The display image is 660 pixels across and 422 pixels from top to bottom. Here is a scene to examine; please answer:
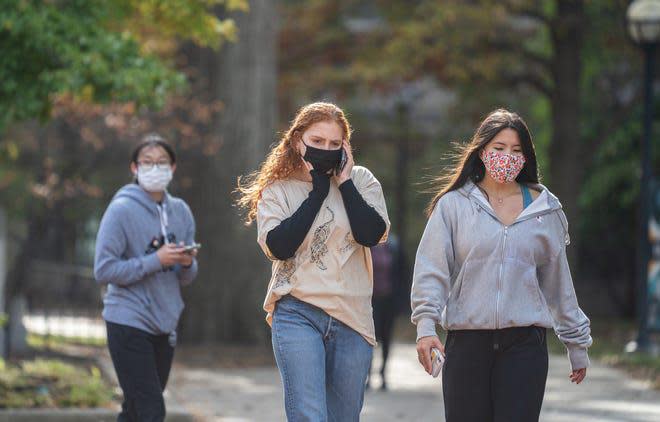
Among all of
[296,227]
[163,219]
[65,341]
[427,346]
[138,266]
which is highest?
[296,227]

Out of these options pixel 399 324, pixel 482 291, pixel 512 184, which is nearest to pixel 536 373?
pixel 482 291

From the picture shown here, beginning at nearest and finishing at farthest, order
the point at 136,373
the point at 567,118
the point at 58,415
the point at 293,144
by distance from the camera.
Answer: the point at 293,144, the point at 136,373, the point at 58,415, the point at 567,118

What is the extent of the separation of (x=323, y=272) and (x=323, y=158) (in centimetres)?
49

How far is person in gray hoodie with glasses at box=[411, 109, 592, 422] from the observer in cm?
548

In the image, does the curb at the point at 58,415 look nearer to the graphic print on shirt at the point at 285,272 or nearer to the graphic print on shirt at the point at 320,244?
the graphic print on shirt at the point at 285,272

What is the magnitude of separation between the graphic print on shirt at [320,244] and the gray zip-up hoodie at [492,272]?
40 centimetres

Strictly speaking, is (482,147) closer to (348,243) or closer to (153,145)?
(348,243)

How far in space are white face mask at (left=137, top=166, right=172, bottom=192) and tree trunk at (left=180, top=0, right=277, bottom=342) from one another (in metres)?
10.3

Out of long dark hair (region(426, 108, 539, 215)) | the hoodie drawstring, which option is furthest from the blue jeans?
the hoodie drawstring

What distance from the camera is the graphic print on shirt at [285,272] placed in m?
5.68

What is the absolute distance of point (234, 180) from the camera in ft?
59.4

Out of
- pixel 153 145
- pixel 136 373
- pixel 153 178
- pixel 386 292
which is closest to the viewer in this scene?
pixel 136 373

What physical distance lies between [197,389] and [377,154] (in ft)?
65.9

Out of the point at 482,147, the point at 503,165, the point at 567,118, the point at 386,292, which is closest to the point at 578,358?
the point at 503,165
